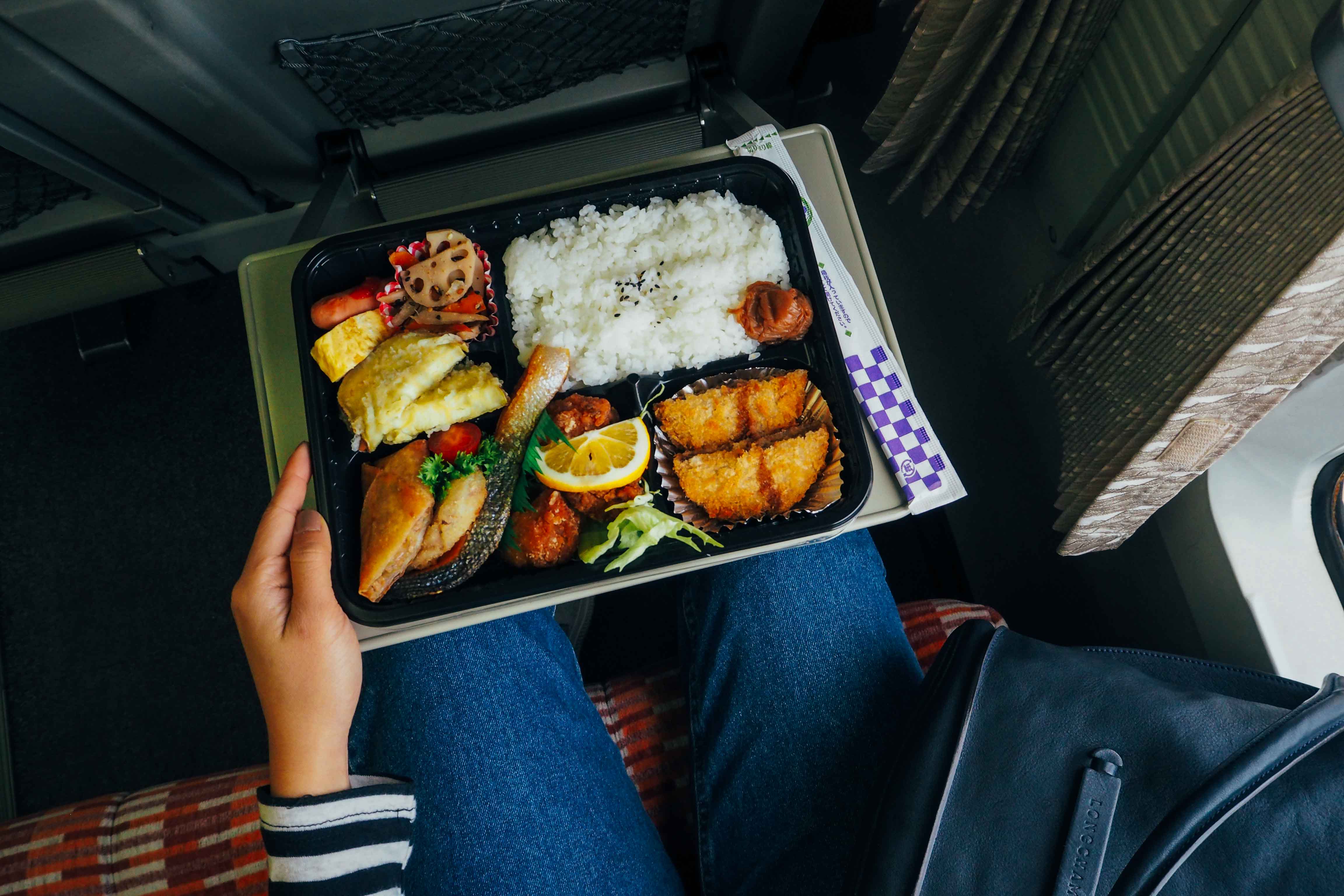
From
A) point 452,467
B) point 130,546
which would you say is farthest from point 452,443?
point 130,546

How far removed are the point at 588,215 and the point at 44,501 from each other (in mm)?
1985

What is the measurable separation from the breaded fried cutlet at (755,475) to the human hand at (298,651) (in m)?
0.56

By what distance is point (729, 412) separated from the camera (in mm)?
1264

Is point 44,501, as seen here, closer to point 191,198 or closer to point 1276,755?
point 191,198

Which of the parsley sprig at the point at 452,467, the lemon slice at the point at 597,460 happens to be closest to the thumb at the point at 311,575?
the parsley sprig at the point at 452,467

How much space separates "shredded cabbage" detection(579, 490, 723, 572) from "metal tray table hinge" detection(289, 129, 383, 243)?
3.04ft

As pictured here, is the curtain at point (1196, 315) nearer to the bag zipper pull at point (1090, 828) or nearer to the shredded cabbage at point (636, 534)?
the bag zipper pull at point (1090, 828)

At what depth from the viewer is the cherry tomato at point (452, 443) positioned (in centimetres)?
121

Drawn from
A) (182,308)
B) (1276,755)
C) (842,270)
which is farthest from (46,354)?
(1276,755)

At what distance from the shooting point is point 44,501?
2.20 m

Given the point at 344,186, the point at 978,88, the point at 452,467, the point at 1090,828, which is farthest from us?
the point at 344,186

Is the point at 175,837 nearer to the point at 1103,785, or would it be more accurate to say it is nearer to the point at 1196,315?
the point at 1103,785

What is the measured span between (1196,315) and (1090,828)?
74 centimetres

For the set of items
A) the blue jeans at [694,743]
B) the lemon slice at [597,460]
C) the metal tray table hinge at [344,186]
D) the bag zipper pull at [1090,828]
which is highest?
the metal tray table hinge at [344,186]
